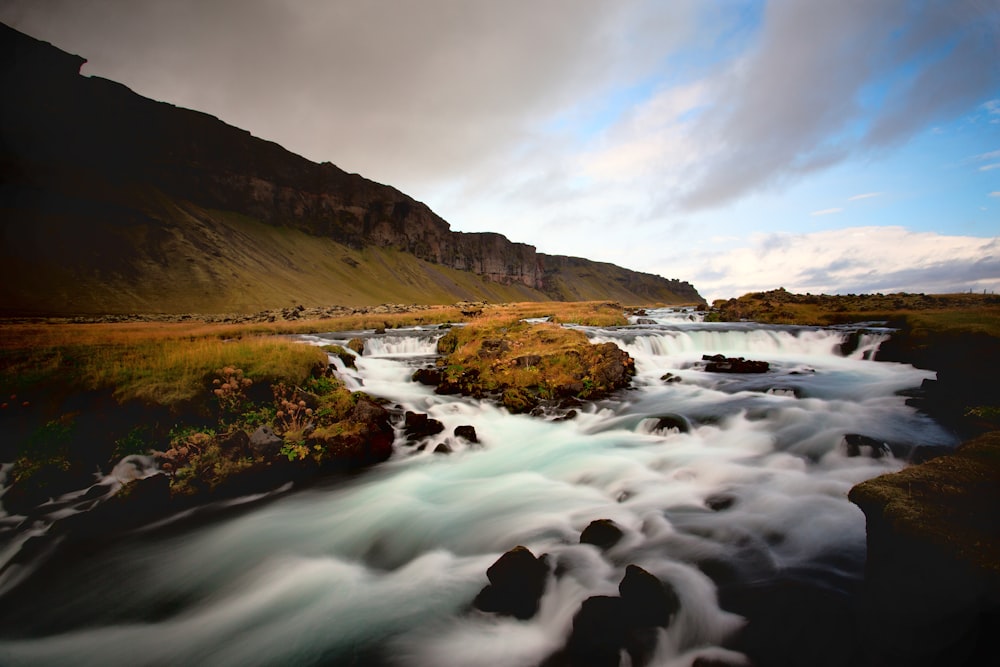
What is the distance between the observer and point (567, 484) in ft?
28.5

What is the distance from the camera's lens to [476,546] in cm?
677

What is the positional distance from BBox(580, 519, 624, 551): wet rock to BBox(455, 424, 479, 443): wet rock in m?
4.77

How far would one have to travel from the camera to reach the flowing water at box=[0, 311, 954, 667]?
4.68m

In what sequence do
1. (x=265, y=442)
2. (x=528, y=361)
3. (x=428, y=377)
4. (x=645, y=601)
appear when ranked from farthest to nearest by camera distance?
(x=428, y=377), (x=528, y=361), (x=265, y=442), (x=645, y=601)

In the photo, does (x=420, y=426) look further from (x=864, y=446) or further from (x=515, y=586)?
(x=864, y=446)

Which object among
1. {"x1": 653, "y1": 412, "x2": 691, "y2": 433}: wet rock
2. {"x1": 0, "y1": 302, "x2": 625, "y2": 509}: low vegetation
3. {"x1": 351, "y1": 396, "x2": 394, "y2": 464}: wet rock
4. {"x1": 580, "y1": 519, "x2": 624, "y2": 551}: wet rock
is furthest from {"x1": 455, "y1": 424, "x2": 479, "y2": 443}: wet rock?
{"x1": 653, "y1": 412, "x2": 691, "y2": 433}: wet rock

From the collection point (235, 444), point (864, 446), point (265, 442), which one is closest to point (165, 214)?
point (235, 444)

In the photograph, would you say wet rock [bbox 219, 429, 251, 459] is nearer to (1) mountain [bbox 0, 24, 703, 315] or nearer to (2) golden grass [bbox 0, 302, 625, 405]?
A: (2) golden grass [bbox 0, 302, 625, 405]

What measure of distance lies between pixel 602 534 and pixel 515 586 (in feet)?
6.41

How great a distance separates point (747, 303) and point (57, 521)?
4608 centimetres

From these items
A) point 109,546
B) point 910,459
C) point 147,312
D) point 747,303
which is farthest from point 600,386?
point 147,312

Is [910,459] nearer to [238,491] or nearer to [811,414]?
[811,414]

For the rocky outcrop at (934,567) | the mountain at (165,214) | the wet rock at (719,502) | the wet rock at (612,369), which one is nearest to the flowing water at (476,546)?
the wet rock at (719,502)

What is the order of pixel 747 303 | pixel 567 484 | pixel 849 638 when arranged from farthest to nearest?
pixel 747 303 → pixel 567 484 → pixel 849 638
